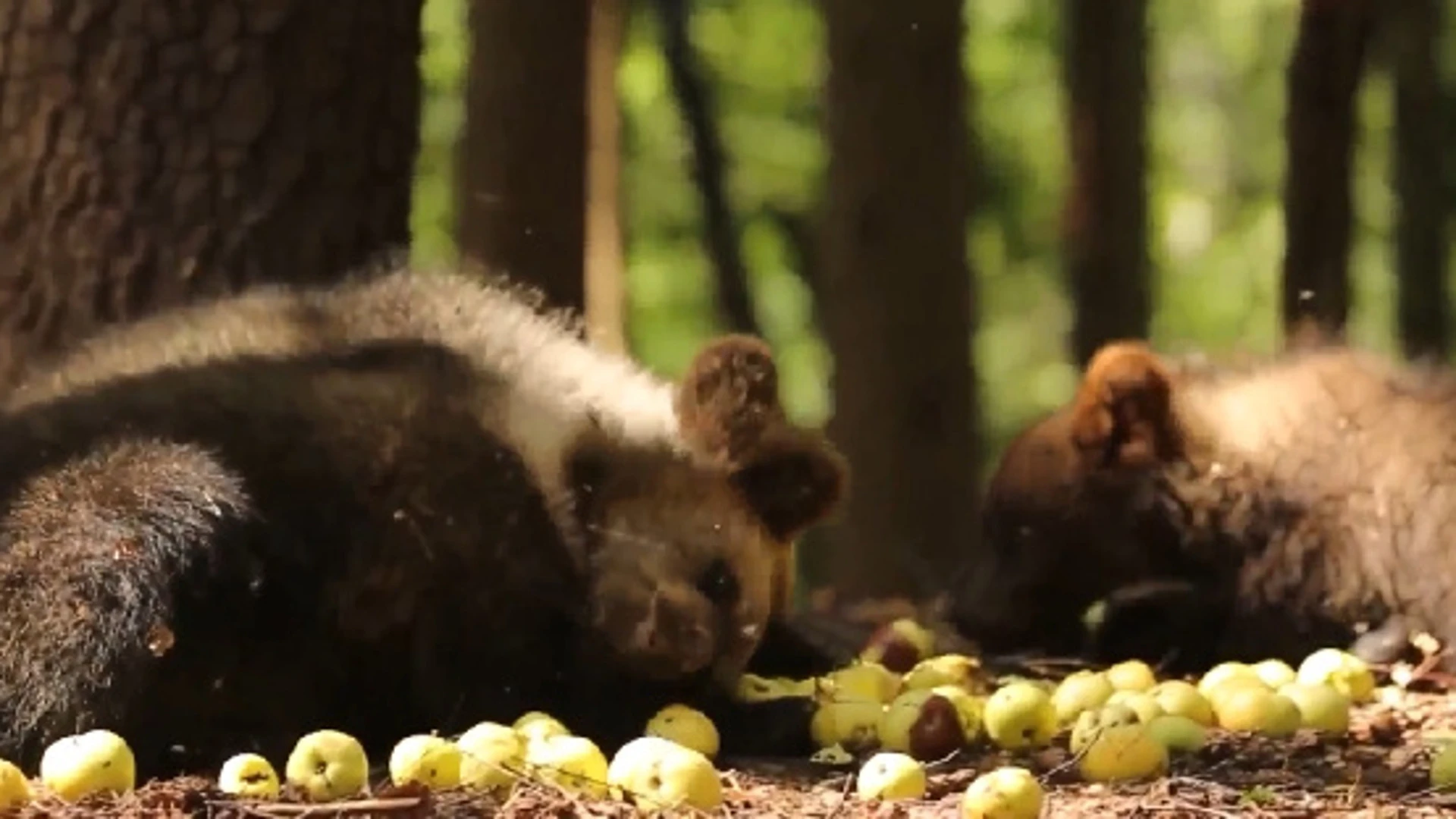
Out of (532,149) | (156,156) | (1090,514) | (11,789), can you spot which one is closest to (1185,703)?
(1090,514)

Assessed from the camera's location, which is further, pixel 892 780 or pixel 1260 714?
pixel 1260 714

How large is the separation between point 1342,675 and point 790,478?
1675mm

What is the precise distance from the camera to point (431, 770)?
15.0 ft

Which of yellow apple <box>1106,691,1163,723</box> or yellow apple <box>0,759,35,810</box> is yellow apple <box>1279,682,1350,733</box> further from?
yellow apple <box>0,759,35,810</box>

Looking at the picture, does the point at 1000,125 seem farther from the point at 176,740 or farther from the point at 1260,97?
the point at 176,740

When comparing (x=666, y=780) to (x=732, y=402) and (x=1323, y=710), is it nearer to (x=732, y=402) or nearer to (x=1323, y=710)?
(x=732, y=402)

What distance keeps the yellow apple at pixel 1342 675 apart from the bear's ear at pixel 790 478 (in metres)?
1.49

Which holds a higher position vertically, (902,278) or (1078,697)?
(902,278)

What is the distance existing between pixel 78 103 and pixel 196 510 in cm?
236

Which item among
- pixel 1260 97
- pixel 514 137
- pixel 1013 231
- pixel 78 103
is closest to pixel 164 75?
pixel 78 103

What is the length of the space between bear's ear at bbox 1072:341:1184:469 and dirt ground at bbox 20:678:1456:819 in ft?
6.09

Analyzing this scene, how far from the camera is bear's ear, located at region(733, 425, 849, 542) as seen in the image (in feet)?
18.4

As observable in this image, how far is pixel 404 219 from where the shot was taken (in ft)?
24.2

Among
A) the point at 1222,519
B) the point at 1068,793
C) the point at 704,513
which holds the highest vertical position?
the point at 1222,519
